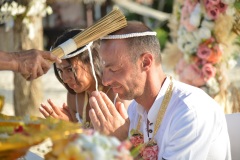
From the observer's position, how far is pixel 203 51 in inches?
192

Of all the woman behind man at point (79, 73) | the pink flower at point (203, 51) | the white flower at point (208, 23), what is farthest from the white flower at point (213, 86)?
the woman behind man at point (79, 73)

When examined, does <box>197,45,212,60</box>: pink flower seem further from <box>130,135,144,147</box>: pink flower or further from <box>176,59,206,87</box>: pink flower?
<box>130,135,144,147</box>: pink flower

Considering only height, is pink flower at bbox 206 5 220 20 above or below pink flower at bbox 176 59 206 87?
above

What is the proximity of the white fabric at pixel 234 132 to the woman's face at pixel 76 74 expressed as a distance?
2.99 feet

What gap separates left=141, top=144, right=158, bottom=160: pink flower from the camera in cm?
257

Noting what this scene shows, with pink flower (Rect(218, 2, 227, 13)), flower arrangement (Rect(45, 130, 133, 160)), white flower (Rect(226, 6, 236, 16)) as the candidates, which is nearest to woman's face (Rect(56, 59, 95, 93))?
white flower (Rect(226, 6, 236, 16))

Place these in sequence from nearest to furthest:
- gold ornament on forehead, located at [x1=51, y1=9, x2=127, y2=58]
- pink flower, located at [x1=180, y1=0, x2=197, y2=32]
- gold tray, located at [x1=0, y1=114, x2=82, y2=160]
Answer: gold tray, located at [x1=0, y1=114, x2=82, y2=160], gold ornament on forehead, located at [x1=51, y1=9, x2=127, y2=58], pink flower, located at [x1=180, y1=0, x2=197, y2=32]

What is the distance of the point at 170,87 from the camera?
8.85 ft

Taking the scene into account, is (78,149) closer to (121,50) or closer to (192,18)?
(121,50)

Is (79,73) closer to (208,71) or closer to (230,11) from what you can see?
(230,11)

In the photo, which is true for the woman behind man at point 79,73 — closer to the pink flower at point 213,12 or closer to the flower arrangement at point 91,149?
the pink flower at point 213,12

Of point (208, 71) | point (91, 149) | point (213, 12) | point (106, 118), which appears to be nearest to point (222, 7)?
point (213, 12)

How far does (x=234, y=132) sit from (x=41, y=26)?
4.00 meters

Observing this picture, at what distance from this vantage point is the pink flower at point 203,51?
191 inches
